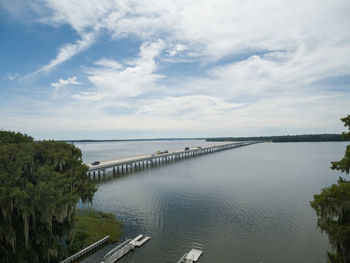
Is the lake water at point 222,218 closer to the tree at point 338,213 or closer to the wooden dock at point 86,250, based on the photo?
the wooden dock at point 86,250

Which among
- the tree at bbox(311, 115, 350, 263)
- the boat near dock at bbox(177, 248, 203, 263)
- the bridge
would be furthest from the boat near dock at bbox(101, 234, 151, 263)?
the bridge

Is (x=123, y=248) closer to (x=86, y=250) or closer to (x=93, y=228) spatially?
(x=86, y=250)

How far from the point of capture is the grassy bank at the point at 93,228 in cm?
2089

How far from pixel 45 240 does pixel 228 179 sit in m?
41.8

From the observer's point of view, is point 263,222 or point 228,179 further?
point 228,179

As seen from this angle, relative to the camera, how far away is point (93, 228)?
2400 cm

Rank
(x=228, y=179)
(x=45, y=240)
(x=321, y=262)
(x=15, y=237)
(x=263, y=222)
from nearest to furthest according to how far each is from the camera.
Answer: (x=15, y=237) < (x=45, y=240) < (x=321, y=262) < (x=263, y=222) < (x=228, y=179)

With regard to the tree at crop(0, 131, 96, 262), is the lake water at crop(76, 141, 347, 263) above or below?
below

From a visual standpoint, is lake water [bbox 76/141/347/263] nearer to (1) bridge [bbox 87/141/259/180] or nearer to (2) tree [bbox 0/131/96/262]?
(2) tree [bbox 0/131/96/262]

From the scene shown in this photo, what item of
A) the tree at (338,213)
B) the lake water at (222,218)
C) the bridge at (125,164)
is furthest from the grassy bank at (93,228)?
the tree at (338,213)

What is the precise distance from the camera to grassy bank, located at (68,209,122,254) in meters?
20.9

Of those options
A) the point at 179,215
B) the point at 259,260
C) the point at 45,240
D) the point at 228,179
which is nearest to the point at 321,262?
the point at 259,260

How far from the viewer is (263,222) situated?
25781mm

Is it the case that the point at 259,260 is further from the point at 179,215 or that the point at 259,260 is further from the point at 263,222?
the point at 179,215
